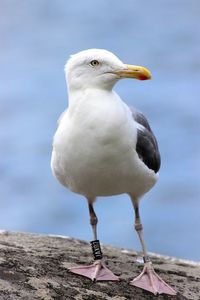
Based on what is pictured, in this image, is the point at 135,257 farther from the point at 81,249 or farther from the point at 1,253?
the point at 1,253

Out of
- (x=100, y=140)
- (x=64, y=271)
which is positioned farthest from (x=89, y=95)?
(x=64, y=271)

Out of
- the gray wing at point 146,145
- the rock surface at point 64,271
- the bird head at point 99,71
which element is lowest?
the rock surface at point 64,271

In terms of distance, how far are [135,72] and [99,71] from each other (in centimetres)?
17

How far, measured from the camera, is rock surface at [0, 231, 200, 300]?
3.36m

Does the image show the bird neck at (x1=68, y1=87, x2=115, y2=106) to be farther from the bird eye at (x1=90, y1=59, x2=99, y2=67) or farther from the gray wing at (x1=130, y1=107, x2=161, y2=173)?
the gray wing at (x1=130, y1=107, x2=161, y2=173)

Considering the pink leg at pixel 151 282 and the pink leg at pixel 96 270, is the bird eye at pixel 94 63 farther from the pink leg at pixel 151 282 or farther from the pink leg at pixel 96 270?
the pink leg at pixel 151 282

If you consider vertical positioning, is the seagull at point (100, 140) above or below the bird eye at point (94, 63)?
below

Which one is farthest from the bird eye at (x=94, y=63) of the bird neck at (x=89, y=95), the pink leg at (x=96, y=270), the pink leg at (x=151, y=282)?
the pink leg at (x=151, y=282)

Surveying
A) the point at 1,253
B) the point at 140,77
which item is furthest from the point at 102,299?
the point at 140,77

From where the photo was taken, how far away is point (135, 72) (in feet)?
12.4

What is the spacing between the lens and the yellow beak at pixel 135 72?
3746mm

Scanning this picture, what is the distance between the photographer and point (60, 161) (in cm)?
379

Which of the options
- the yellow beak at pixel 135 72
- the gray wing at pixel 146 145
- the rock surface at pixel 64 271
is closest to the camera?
the rock surface at pixel 64 271

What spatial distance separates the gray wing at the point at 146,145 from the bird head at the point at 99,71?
285 millimetres
